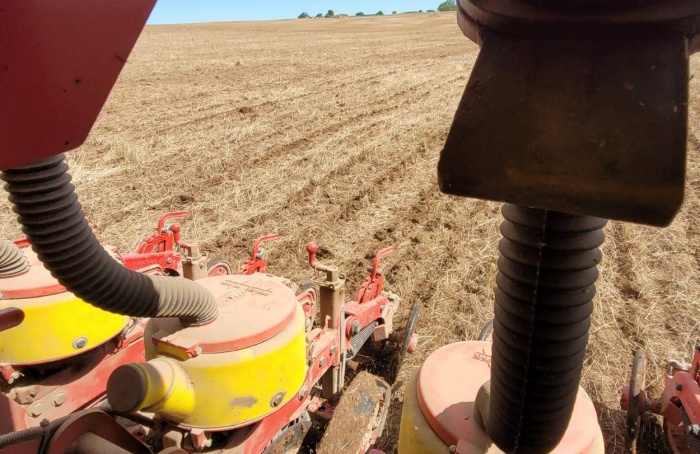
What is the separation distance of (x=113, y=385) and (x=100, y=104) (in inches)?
52.1

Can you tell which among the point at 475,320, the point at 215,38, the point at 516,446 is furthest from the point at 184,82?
the point at 215,38

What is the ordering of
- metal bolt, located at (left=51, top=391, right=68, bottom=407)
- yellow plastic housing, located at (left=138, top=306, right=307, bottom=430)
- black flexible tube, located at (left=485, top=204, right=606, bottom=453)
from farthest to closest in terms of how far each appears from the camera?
metal bolt, located at (left=51, top=391, right=68, bottom=407), yellow plastic housing, located at (left=138, top=306, right=307, bottom=430), black flexible tube, located at (left=485, top=204, right=606, bottom=453)

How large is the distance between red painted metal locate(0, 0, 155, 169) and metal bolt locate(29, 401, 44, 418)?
2.45m

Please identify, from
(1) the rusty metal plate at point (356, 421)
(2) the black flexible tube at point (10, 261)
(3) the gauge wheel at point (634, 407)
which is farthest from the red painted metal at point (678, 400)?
(2) the black flexible tube at point (10, 261)

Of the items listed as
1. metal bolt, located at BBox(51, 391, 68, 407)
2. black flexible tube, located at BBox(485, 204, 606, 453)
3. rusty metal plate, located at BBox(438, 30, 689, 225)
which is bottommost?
metal bolt, located at BBox(51, 391, 68, 407)

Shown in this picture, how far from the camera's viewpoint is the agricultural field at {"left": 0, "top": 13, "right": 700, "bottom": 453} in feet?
14.9

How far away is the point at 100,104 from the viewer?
961 mm

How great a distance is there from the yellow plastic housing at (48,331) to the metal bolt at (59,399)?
0.96 ft

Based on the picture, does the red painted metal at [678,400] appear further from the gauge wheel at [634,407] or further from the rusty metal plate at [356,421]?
the rusty metal plate at [356,421]

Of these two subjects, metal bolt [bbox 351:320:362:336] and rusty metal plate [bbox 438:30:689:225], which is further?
metal bolt [bbox 351:320:362:336]

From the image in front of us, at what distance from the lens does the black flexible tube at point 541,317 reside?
0.93 m

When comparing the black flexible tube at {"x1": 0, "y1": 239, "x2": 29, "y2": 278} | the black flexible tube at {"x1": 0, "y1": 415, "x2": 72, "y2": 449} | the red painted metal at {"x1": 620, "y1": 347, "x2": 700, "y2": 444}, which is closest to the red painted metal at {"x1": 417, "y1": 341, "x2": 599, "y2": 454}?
the black flexible tube at {"x1": 0, "y1": 415, "x2": 72, "y2": 449}

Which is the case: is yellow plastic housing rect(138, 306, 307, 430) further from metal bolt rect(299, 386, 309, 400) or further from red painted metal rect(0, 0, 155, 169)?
red painted metal rect(0, 0, 155, 169)

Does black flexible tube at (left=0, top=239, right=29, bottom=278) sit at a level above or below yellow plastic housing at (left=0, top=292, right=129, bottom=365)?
above
